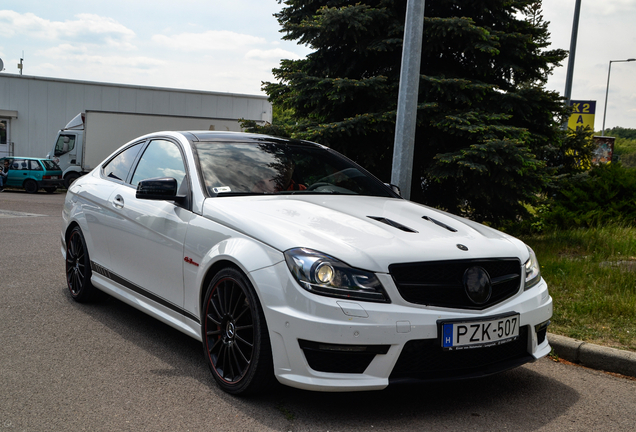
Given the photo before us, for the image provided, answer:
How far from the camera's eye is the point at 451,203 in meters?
10.1

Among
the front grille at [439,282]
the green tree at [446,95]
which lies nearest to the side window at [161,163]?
the front grille at [439,282]

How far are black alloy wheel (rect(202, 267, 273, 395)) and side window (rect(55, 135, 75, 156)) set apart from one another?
2595cm

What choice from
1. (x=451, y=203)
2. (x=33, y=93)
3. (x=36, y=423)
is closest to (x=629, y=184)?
(x=451, y=203)

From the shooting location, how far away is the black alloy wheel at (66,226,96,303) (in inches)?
220

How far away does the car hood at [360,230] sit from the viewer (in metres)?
3.27

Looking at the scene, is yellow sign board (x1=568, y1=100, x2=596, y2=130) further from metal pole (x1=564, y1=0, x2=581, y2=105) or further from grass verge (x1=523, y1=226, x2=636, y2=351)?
grass verge (x1=523, y1=226, x2=636, y2=351)

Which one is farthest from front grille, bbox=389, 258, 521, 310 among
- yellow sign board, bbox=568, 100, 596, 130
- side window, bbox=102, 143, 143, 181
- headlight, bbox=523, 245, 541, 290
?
yellow sign board, bbox=568, 100, 596, 130

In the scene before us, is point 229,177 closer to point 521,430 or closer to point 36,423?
point 36,423

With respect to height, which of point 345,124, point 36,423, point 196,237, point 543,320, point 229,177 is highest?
point 345,124

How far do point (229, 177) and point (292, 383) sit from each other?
5.40ft

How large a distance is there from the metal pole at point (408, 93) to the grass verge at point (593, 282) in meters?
1.90

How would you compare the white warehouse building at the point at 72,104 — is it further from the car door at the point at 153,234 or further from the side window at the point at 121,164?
the car door at the point at 153,234

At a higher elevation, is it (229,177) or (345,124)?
(345,124)

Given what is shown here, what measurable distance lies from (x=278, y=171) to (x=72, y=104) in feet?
94.9
